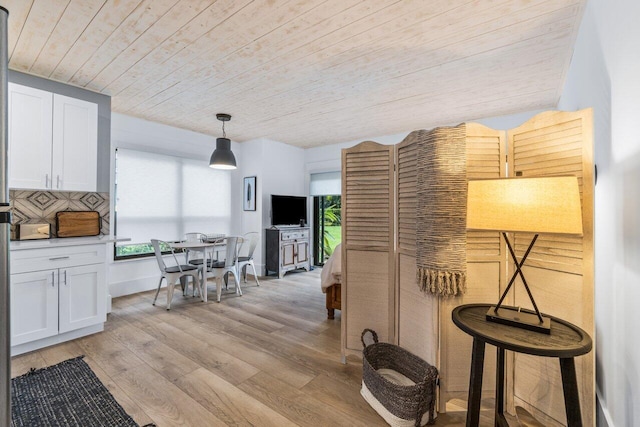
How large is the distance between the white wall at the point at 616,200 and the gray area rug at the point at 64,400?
8.47ft

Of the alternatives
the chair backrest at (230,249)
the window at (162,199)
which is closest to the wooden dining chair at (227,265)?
the chair backrest at (230,249)

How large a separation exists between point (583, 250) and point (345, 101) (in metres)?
2.79

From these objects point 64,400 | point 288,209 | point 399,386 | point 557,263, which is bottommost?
point 64,400

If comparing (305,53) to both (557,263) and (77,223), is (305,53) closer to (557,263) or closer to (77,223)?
(557,263)

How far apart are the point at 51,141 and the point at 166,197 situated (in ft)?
6.24

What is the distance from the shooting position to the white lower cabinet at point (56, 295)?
248 centimetres

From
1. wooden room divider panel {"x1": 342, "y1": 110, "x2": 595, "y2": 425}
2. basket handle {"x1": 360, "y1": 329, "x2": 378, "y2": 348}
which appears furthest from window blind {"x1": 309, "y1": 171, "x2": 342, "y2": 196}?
basket handle {"x1": 360, "y1": 329, "x2": 378, "y2": 348}

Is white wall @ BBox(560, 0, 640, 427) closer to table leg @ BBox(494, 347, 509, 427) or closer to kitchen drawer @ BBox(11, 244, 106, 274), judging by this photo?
table leg @ BBox(494, 347, 509, 427)

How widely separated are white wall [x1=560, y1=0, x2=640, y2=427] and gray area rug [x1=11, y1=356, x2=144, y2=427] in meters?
2.58

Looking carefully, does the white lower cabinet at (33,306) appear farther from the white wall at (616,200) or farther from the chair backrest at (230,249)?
the white wall at (616,200)

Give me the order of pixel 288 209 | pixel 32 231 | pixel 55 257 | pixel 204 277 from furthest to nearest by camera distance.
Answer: pixel 288 209 < pixel 204 277 < pixel 32 231 < pixel 55 257

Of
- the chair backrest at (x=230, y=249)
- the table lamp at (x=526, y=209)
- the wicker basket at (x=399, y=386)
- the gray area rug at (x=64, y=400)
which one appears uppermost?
the table lamp at (x=526, y=209)

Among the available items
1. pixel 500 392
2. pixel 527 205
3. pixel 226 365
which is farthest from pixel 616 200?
pixel 226 365

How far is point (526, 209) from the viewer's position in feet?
4.13
